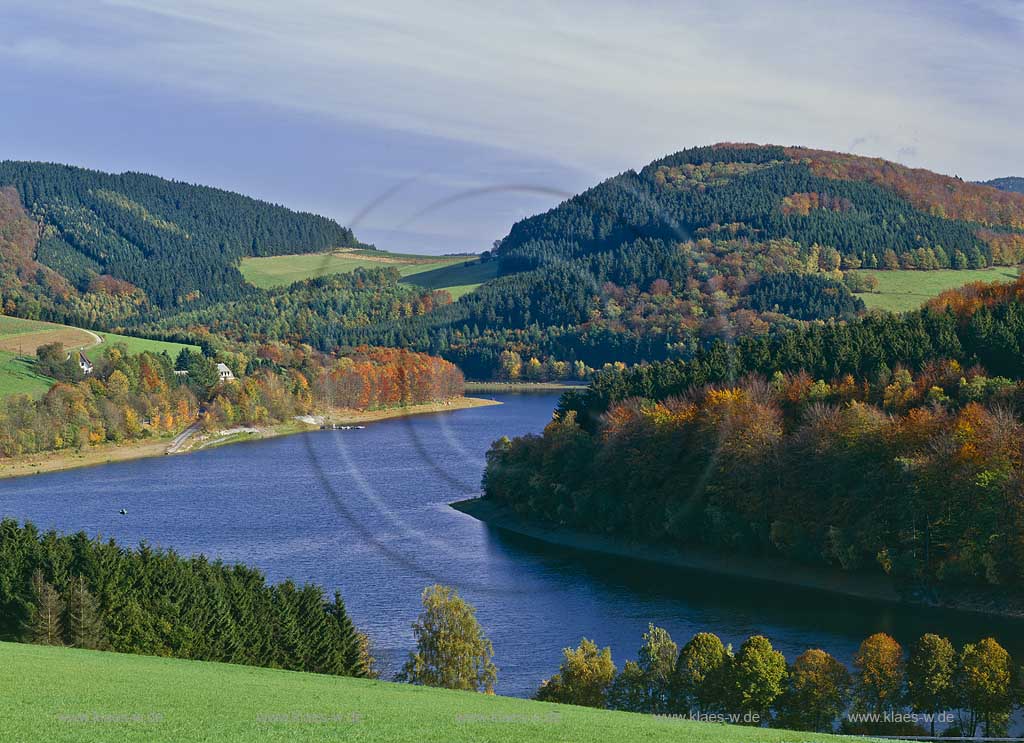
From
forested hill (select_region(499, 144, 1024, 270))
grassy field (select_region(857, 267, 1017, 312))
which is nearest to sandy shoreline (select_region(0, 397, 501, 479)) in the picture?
forested hill (select_region(499, 144, 1024, 270))

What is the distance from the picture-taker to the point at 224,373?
348ft

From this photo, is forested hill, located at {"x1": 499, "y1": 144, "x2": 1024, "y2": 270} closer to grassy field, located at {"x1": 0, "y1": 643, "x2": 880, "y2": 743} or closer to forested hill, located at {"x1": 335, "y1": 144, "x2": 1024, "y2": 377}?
forested hill, located at {"x1": 335, "y1": 144, "x2": 1024, "y2": 377}

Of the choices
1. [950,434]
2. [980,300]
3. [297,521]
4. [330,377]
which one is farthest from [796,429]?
[330,377]

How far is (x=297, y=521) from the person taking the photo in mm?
56031

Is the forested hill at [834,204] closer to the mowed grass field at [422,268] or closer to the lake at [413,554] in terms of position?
the mowed grass field at [422,268]

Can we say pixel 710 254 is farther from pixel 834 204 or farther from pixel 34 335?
pixel 34 335

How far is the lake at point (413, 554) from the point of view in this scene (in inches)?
1428

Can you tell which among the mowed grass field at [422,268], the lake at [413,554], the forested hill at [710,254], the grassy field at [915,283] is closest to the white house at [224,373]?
the mowed grass field at [422,268]

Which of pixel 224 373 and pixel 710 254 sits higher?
pixel 710 254

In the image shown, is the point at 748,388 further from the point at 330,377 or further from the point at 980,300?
the point at 330,377

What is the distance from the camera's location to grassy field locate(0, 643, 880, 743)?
1584cm

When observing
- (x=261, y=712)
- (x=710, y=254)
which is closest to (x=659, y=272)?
(x=710, y=254)

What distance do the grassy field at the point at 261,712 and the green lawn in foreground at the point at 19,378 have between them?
246 feet

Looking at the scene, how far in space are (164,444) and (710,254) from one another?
43.7 m
